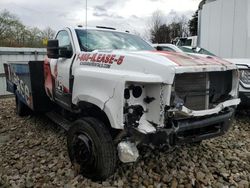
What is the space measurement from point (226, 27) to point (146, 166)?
269 inches

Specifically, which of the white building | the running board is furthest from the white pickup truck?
the white building

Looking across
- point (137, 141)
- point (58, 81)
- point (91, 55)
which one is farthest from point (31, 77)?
point (137, 141)

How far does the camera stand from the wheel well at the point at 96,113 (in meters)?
3.45

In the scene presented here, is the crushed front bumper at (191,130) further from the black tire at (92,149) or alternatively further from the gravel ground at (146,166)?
the gravel ground at (146,166)

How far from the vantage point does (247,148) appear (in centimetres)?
448

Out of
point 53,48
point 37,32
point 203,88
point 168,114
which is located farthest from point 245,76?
point 37,32

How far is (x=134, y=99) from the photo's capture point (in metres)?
2.91

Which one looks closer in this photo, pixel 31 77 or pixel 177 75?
pixel 177 75

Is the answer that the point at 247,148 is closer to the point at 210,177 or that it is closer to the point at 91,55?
the point at 210,177

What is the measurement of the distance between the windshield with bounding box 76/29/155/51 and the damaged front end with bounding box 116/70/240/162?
142cm

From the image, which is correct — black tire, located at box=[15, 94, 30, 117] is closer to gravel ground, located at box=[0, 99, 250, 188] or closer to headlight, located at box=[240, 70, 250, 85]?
gravel ground, located at box=[0, 99, 250, 188]

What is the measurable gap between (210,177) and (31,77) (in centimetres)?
341

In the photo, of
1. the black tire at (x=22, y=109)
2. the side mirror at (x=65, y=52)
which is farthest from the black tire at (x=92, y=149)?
the black tire at (x=22, y=109)

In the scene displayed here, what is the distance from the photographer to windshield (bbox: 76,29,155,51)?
418 centimetres
